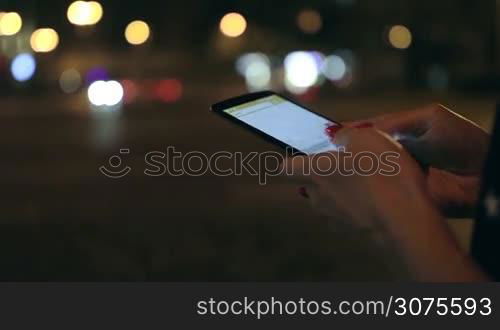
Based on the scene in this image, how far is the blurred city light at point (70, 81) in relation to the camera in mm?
30831

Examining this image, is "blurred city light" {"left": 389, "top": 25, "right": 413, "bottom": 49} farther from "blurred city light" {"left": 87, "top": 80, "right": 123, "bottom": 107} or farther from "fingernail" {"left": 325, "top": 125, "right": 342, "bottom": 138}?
"fingernail" {"left": 325, "top": 125, "right": 342, "bottom": 138}

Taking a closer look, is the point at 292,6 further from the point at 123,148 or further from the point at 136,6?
the point at 123,148

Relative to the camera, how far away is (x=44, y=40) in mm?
32062

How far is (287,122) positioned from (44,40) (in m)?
29.3

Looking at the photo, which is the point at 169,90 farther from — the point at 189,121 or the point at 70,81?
the point at 189,121

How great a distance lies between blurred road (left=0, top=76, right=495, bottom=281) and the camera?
7.54 meters

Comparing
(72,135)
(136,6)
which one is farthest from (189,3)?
(72,135)

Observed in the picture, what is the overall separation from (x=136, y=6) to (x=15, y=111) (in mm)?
11166

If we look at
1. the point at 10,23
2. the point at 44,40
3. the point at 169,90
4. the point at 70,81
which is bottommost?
the point at 169,90

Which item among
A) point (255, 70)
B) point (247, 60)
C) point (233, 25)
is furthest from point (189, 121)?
point (233, 25)

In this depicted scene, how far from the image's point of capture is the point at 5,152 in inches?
679

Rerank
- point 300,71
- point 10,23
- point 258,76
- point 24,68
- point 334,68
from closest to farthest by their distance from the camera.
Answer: point 10,23 < point 24,68 < point 300,71 < point 258,76 < point 334,68

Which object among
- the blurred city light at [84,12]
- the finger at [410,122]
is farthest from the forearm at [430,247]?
the blurred city light at [84,12]

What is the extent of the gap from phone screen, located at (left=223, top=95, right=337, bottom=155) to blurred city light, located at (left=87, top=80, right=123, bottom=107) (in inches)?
Result: 898
